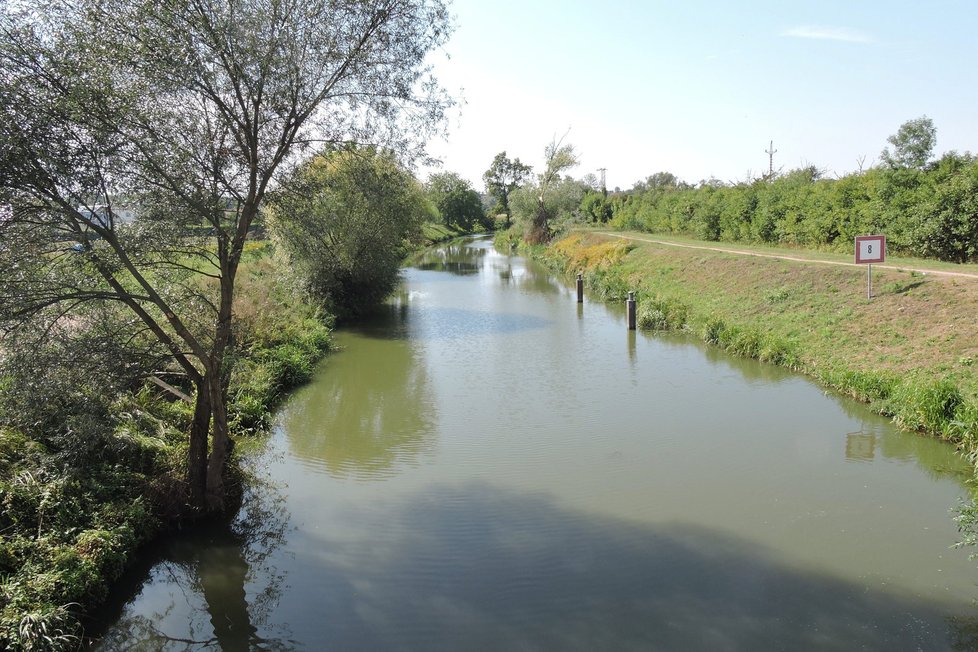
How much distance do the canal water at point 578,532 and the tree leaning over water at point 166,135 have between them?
163 centimetres

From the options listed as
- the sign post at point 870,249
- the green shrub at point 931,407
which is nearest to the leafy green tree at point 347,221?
the green shrub at point 931,407

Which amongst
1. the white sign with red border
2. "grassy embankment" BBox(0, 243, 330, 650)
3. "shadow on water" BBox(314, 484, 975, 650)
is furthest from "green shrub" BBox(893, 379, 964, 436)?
"grassy embankment" BBox(0, 243, 330, 650)

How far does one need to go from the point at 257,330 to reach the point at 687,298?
523 inches

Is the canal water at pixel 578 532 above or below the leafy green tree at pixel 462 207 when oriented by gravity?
below

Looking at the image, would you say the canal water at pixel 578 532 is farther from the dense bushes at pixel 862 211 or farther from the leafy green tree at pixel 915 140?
the leafy green tree at pixel 915 140

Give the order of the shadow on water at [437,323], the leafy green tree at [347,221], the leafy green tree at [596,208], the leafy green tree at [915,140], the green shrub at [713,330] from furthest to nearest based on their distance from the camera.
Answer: the leafy green tree at [596,208]
the leafy green tree at [915,140]
the shadow on water at [437,323]
the green shrub at [713,330]
the leafy green tree at [347,221]

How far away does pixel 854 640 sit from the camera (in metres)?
5.20

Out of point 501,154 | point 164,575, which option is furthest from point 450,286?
point 501,154

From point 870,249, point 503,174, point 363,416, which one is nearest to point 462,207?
point 503,174

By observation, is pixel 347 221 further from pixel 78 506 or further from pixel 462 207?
pixel 462 207

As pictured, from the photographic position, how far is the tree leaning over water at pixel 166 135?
18.1 ft

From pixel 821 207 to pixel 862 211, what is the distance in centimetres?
241

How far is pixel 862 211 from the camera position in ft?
65.4

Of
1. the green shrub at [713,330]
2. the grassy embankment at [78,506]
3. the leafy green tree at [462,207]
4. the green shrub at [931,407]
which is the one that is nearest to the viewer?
the grassy embankment at [78,506]
